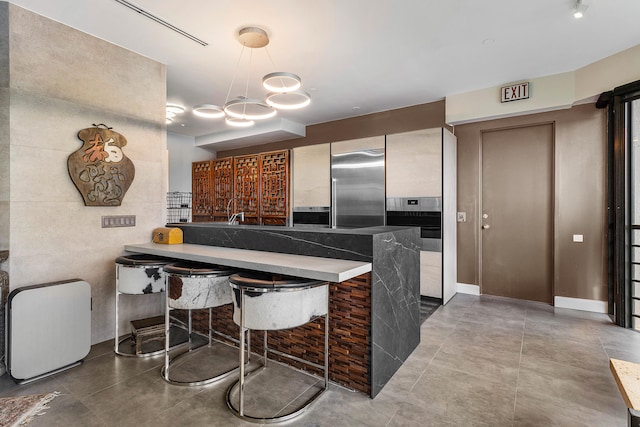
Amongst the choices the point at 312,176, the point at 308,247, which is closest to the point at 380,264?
the point at 308,247

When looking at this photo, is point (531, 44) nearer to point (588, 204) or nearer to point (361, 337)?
point (588, 204)

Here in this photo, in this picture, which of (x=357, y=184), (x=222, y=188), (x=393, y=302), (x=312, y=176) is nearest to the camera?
(x=393, y=302)

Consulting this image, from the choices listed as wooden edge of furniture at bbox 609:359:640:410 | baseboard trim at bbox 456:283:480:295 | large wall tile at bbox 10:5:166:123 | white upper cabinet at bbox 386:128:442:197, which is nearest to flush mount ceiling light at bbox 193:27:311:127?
large wall tile at bbox 10:5:166:123

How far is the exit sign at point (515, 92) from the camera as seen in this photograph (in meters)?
4.19

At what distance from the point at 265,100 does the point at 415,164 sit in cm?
246

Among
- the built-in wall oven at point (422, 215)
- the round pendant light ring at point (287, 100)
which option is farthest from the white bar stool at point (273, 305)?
the built-in wall oven at point (422, 215)

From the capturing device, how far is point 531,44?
3.33 metres

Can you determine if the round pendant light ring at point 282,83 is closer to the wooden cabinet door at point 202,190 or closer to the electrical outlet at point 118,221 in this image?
the electrical outlet at point 118,221

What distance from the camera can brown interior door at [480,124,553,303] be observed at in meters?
4.45

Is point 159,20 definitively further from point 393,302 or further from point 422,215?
point 422,215

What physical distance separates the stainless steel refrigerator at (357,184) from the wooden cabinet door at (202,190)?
10.6ft

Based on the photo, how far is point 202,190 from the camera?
24.1 feet

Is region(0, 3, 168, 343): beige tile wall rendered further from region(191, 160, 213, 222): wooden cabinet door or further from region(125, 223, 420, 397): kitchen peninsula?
region(191, 160, 213, 222): wooden cabinet door

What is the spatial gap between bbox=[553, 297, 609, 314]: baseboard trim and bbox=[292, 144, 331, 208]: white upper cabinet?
3.61 m
